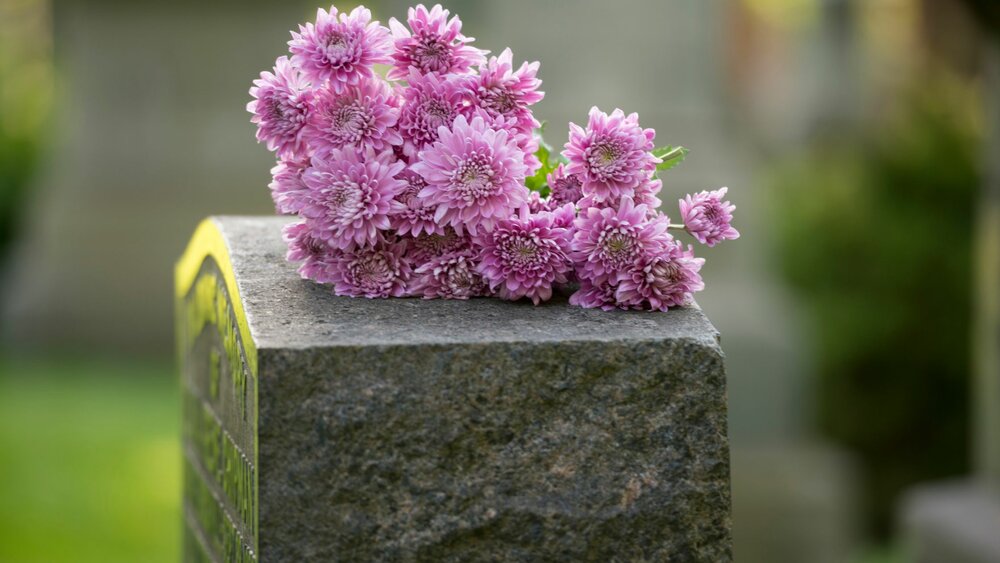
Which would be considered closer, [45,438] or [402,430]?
[402,430]

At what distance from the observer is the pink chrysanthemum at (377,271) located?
7.01 feet

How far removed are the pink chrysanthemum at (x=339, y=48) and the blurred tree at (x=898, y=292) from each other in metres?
5.94

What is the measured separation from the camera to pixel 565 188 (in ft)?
7.08

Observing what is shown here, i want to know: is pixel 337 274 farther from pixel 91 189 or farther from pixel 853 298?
pixel 91 189

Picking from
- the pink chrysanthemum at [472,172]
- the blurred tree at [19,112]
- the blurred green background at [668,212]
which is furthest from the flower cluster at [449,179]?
the blurred tree at [19,112]

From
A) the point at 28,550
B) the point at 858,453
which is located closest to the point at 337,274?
the point at 28,550

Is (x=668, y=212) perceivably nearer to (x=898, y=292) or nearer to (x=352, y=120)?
(x=898, y=292)

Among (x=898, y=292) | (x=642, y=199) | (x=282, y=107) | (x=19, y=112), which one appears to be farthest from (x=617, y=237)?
(x=19, y=112)

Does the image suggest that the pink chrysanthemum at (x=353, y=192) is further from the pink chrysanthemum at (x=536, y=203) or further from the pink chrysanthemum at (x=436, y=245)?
the pink chrysanthemum at (x=536, y=203)

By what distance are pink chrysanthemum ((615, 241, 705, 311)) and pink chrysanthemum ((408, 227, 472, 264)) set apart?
268mm

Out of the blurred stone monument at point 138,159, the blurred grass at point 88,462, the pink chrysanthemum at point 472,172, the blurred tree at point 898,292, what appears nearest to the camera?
the pink chrysanthemum at point 472,172

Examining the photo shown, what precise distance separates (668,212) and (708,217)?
14.7ft

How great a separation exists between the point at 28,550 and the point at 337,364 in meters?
4.46

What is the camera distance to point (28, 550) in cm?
576
